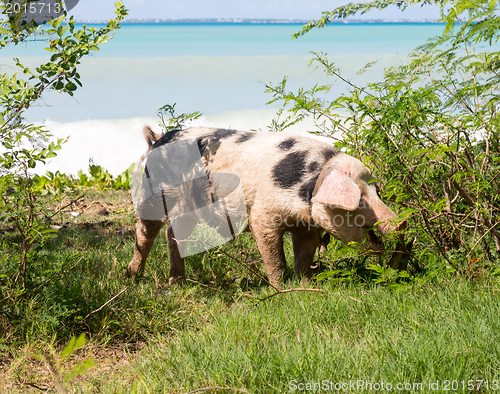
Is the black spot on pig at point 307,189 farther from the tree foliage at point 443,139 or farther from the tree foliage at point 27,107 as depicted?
the tree foliage at point 27,107

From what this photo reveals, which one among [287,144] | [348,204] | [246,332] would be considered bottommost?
[246,332]

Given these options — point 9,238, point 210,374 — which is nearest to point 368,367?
point 210,374

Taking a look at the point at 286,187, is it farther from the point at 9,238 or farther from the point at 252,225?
the point at 9,238

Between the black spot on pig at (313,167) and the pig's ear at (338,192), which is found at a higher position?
the black spot on pig at (313,167)

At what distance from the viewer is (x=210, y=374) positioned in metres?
2.54

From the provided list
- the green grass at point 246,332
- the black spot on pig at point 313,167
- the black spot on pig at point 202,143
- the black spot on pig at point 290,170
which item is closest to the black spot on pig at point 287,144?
the black spot on pig at point 290,170

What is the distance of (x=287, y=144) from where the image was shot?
152 inches

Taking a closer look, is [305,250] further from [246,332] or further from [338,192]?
[246,332]

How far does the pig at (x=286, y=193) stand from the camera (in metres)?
3.44

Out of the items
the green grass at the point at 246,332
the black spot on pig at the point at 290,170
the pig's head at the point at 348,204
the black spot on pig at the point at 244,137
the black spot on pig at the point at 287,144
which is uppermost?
the black spot on pig at the point at 244,137

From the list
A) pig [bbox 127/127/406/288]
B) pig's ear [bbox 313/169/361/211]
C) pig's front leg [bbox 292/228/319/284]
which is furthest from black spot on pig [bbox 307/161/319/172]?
pig's front leg [bbox 292/228/319/284]

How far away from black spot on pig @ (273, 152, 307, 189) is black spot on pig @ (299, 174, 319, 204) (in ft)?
0.24

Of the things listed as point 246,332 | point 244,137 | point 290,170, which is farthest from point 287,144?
point 246,332

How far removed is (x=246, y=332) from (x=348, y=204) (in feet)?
3.83
